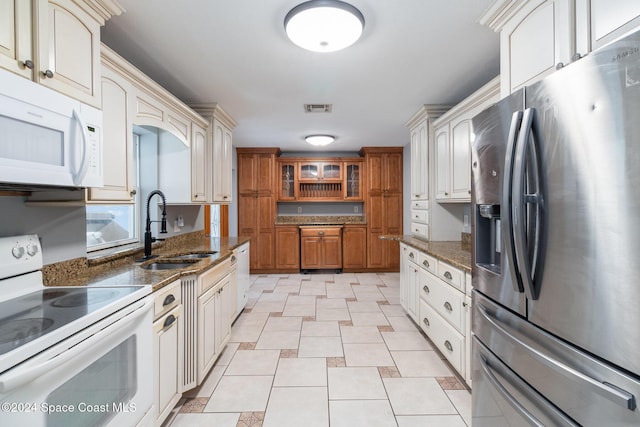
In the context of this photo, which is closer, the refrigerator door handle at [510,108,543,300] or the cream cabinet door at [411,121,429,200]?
the refrigerator door handle at [510,108,543,300]

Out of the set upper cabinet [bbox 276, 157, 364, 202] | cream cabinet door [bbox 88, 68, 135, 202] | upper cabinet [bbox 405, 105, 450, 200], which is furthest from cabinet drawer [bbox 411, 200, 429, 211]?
cream cabinet door [bbox 88, 68, 135, 202]

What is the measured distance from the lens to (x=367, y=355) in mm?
2523

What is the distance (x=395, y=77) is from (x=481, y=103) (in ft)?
2.47

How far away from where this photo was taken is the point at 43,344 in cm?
86

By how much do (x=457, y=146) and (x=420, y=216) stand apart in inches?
43.6

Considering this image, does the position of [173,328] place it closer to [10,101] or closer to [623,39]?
[10,101]

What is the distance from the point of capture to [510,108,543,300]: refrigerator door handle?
2.98 ft

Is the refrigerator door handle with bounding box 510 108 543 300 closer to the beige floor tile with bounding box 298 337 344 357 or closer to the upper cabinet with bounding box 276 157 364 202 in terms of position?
the beige floor tile with bounding box 298 337 344 357

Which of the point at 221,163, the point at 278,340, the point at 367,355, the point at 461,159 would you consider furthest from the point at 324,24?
the point at 278,340

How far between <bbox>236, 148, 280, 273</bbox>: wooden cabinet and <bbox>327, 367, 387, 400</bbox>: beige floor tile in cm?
351

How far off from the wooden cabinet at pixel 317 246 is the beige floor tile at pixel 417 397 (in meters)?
3.47


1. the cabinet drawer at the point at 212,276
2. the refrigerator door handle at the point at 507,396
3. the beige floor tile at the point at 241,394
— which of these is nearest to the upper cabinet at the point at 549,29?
the refrigerator door handle at the point at 507,396

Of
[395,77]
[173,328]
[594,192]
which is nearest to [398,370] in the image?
[173,328]

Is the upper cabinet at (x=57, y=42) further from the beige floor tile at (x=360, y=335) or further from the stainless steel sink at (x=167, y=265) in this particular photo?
the beige floor tile at (x=360, y=335)
